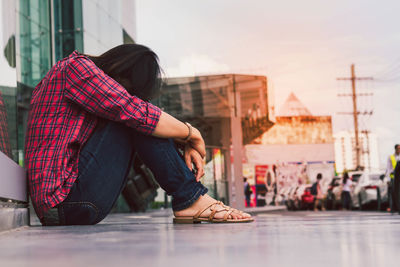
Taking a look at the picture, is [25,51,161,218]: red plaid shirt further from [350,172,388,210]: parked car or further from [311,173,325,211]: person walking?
[311,173,325,211]: person walking

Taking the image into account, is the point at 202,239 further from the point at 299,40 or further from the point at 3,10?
the point at 299,40

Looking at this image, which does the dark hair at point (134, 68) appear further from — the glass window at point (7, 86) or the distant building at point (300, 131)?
the distant building at point (300, 131)

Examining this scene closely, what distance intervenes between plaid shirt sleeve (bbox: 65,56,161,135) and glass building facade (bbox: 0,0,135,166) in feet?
1.60

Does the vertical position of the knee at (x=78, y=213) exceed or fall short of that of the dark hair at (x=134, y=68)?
it falls short

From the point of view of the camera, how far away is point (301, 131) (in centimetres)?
5906

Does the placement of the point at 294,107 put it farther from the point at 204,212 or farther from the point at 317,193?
the point at 204,212

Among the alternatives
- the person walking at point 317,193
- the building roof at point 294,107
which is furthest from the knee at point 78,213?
the building roof at point 294,107

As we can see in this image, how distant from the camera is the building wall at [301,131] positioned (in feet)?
189

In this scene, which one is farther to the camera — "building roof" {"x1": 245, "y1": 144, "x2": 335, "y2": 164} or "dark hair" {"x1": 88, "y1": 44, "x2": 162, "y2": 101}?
"building roof" {"x1": 245, "y1": 144, "x2": 335, "y2": 164}

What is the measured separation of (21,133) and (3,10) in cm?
105

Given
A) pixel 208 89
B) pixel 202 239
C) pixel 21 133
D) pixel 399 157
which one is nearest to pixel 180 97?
pixel 208 89

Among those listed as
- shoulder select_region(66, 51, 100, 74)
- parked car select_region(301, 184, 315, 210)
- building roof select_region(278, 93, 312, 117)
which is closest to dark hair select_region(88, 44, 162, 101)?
shoulder select_region(66, 51, 100, 74)

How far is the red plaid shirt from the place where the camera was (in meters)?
2.84

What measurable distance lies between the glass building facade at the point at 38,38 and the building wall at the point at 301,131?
3777 centimetres
